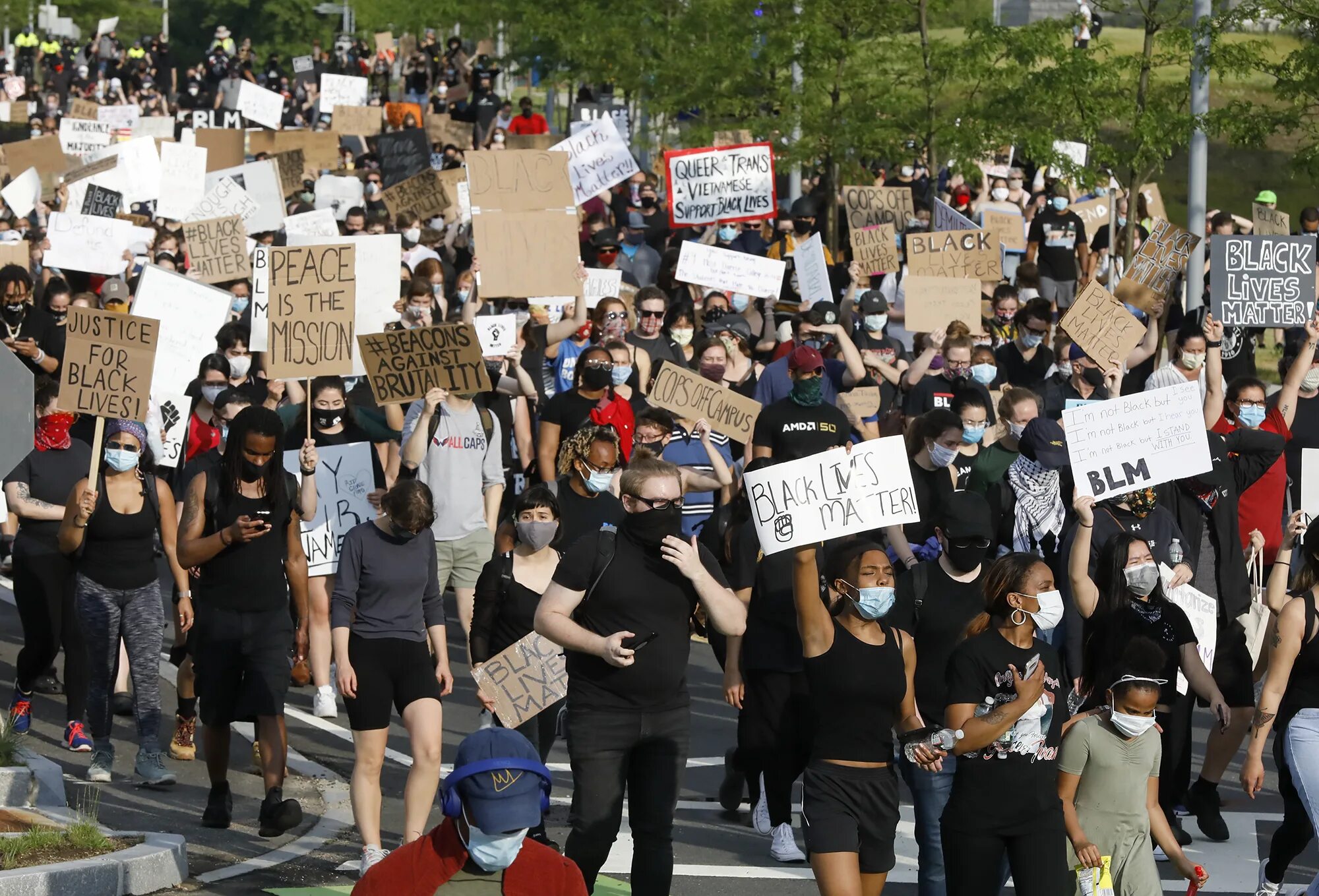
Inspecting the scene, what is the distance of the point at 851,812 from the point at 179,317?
26.7 feet

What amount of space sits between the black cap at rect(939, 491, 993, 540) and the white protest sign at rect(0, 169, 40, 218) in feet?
61.2

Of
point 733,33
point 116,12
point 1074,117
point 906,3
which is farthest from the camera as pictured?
point 116,12

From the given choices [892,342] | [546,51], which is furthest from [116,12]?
[892,342]

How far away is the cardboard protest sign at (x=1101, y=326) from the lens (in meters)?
13.0

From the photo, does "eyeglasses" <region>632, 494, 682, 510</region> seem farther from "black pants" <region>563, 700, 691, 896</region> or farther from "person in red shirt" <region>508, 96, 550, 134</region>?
"person in red shirt" <region>508, 96, 550, 134</region>

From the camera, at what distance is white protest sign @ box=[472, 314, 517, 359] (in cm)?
1367

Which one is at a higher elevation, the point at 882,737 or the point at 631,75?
the point at 631,75

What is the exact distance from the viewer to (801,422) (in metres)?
10.6

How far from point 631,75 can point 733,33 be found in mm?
6237

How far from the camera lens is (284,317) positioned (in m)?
11.3

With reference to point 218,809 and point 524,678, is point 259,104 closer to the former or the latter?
point 218,809

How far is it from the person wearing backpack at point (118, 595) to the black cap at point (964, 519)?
Answer: 4.06m

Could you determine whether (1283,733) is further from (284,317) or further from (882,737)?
(284,317)

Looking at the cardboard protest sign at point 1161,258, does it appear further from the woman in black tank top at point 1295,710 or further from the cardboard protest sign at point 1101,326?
the woman in black tank top at point 1295,710
